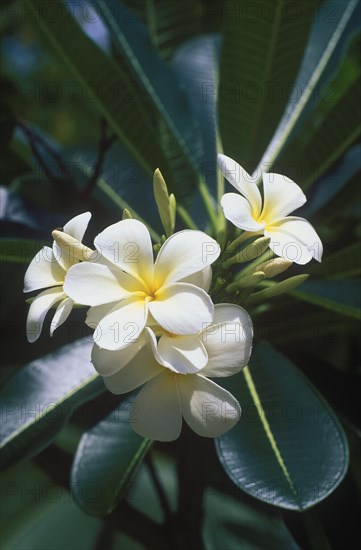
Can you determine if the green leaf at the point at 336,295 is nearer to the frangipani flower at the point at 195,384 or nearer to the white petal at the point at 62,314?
the frangipani flower at the point at 195,384

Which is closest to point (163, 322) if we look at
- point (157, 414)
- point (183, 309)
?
point (183, 309)

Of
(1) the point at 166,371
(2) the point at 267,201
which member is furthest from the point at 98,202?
(1) the point at 166,371

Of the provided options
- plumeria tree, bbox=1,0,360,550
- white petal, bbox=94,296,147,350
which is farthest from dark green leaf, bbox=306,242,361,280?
white petal, bbox=94,296,147,350

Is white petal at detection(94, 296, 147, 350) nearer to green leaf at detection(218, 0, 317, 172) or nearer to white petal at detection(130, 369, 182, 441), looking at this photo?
white petal at detection(130, 369, 182, 441)

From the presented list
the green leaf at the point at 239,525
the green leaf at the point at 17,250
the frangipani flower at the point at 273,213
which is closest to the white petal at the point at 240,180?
the frangipani flower at the point at 273,213

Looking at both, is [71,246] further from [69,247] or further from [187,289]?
[187,289]

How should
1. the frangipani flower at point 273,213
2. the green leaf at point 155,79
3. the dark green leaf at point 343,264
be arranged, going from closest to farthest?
1. the frangipani flower at point 273,213
2. the dark green leaf at point 343,264
3. the green leaf at point 155,79

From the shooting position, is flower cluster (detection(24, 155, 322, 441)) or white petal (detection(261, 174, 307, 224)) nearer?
flower cluster (detection(24, 155, 322, 441))

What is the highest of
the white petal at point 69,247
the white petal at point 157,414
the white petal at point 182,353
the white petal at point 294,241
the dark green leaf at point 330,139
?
the white petal at point 69,247
